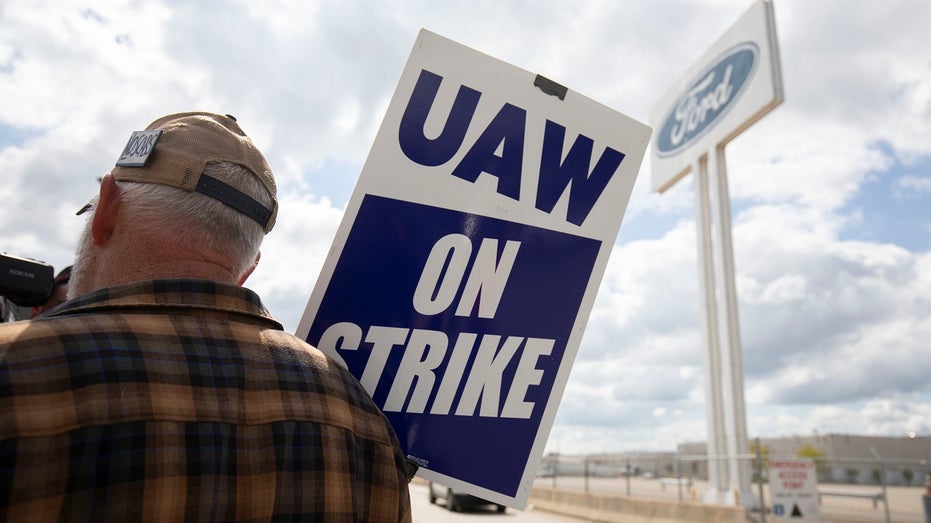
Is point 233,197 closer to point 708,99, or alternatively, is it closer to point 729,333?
point 729,333

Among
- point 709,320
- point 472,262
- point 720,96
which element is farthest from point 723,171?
point 472,262

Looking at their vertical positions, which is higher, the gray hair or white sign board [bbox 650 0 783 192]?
white sign board [bbox 650 0 783 192]

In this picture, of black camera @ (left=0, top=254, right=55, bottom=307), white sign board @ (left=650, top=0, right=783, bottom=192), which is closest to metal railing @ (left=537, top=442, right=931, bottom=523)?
white sign board @ (left=650, top=0, right=783, bottom=192)

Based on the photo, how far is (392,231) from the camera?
2.00m

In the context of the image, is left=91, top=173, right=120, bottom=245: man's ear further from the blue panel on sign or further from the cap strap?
the blue panel on sign

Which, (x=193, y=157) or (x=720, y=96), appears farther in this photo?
(x=720, y=96)

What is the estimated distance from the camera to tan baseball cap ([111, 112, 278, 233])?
1.55m

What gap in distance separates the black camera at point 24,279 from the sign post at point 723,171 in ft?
56.5

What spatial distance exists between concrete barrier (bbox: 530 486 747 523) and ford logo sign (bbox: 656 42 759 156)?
11260 mm

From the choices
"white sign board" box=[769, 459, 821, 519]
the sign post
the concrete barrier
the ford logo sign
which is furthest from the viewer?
the ford logo sign

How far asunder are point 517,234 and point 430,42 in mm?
605

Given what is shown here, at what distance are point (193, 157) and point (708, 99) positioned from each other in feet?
73.4

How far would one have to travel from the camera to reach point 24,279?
6.63ft

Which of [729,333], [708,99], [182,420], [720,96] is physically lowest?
[182,420]
